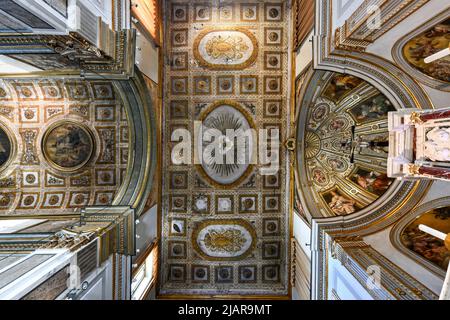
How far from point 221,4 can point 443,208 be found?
9.36 metres

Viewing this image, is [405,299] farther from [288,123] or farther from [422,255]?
[288,123]

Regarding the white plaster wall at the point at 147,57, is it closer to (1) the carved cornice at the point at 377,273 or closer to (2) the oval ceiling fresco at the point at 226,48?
(2) the oval ceiling fresco at the point at 226,48

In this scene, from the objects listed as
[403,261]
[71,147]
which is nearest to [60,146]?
[71,147]

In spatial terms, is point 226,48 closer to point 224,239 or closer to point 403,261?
point 224,239

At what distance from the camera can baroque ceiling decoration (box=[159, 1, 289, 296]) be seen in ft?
30.9

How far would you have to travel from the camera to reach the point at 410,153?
195 inches

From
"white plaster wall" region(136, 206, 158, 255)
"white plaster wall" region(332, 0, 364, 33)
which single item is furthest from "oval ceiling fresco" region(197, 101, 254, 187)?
"white plaster wall" region(332, 0, 364, 33)

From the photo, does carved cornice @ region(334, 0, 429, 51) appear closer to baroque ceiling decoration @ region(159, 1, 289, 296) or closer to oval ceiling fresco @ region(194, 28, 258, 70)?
baroque ceiling decoration @ region(159, 1, 289, 296)

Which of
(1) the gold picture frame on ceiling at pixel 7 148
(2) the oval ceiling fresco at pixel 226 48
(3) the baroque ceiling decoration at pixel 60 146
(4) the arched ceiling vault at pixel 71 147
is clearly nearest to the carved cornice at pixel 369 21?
(2) the oval ceiling fresco at pixel 226 48

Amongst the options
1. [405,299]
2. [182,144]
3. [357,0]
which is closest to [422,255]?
[405,299]

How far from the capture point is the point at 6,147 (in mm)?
8297

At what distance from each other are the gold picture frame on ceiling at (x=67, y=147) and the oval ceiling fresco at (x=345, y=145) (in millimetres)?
7542

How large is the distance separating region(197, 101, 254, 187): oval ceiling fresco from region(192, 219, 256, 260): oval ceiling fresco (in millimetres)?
2266

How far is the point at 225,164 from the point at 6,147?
24.4ft
